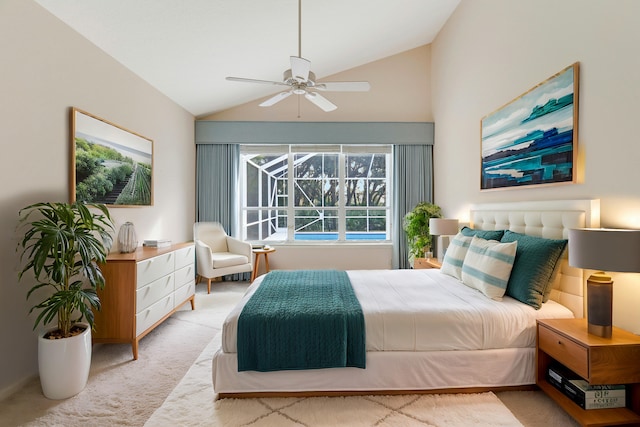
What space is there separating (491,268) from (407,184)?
293 cm

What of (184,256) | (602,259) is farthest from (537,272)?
(184,256)

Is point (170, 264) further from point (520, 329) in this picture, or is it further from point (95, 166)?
point (520, 329)

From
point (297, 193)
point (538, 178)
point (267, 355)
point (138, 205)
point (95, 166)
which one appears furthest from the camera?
point (297, 193)

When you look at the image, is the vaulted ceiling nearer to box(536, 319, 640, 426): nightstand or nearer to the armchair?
the armchair

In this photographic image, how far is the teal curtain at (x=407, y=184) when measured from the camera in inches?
203

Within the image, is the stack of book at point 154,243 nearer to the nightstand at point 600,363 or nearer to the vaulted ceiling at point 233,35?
the vaulted ceiling at point 233,35

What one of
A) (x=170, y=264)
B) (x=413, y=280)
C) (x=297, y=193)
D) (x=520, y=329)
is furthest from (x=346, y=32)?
(x=520, y=329)

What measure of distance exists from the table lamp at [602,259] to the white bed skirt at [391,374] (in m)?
0.49

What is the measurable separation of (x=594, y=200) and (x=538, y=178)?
585 millimetres

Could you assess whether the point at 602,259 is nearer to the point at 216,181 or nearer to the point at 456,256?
the point at 456,256

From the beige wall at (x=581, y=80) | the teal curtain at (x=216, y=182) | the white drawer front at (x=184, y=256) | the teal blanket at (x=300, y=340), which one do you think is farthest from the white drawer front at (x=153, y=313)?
the beige wall at (x=581, y=80)

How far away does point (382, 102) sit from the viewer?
5160 millimetres

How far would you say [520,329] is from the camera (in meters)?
2.08

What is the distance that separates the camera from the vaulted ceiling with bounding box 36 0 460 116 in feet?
8.55
